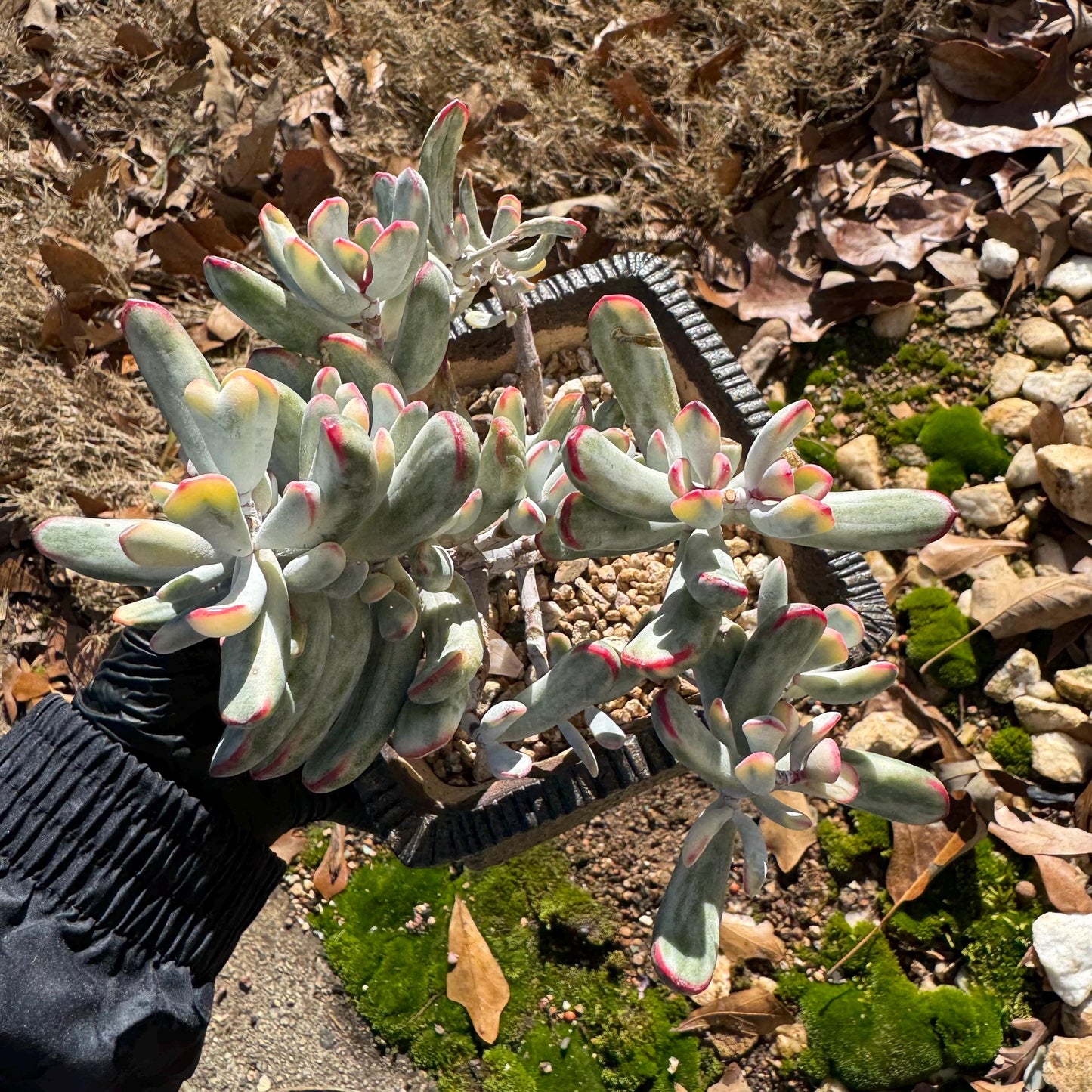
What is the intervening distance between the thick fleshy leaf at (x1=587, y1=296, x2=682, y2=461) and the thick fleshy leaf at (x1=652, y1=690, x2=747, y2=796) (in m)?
0.21

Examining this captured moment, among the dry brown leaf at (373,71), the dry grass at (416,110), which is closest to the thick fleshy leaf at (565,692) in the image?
the dry grass at (416,110)

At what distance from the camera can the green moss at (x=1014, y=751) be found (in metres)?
1.42

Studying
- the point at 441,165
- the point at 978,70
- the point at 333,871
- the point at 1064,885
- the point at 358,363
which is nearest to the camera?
the point at 358,363

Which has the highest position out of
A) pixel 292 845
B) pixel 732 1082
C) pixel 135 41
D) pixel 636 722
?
pixel 135 41

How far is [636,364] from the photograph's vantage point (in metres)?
0.84

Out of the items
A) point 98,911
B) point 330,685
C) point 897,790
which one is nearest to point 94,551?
point 330,685

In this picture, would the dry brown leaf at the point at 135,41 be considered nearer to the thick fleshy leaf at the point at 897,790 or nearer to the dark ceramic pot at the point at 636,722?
the dark ceramic pot at the point at 636,722

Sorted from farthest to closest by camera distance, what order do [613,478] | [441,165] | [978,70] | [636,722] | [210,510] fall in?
[978,70], [636,722], [441,165], [613,478], [210,510]

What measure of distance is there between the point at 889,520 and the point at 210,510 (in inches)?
19.4

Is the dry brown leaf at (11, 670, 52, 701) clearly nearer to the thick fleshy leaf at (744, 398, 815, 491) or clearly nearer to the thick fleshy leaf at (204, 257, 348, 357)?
the thick fleshy leaf at (204, 257, 348, 357)

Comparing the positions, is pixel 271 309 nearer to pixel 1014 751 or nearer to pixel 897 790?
pixel 897 790

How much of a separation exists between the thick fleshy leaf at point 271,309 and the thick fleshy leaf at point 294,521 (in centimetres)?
26

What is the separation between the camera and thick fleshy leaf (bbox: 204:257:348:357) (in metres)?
0.85

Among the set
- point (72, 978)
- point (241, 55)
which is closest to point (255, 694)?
point (72, 978)
